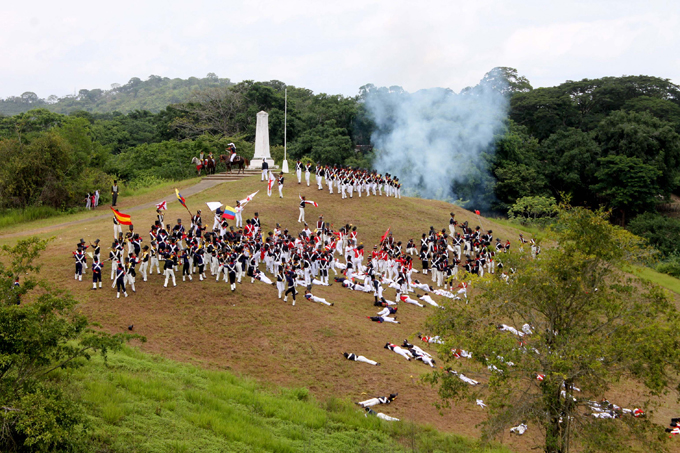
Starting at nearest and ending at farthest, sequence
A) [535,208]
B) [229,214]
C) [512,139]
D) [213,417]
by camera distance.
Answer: [213,417], [229,214], [535,208], [512,139]

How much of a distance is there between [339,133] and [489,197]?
49.2ft

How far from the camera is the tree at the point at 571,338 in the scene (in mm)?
7645

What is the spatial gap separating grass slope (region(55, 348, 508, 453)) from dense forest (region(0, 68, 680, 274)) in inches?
868

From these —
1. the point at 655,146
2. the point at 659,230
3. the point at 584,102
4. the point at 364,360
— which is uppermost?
the point at 584,102

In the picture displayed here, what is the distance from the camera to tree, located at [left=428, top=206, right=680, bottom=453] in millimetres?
7645

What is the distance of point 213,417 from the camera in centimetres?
934

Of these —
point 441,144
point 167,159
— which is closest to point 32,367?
point 167,159

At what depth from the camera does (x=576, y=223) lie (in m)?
8.93

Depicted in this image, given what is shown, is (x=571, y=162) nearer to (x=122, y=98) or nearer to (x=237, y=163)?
(x=237, y=163)

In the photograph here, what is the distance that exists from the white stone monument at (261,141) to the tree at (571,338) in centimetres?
2831

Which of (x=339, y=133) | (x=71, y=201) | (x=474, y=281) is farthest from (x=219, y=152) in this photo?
(x=474, y=281)

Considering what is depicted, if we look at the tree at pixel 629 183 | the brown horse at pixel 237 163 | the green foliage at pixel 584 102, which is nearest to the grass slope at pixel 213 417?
the brown horse at pixel 237 163

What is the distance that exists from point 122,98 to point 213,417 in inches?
5552

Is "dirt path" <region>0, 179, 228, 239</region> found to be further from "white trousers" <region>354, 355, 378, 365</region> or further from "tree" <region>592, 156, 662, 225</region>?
"tree" <region>592, 156, 662, 225</region>
